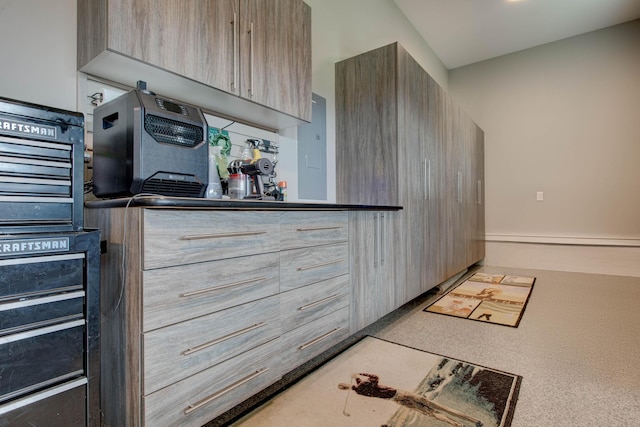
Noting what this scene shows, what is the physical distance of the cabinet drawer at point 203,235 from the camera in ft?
3.16

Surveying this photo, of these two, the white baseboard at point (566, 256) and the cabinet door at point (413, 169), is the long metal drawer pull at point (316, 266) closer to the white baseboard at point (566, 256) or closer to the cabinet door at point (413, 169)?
the cabinet door at point (413, 169)

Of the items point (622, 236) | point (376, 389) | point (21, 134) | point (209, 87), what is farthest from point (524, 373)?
point (622, 236)

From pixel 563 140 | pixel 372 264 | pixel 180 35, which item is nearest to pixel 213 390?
pixel 372 264

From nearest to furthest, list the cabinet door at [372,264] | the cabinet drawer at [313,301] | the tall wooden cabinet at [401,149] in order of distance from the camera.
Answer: the cabinet drawer at [313,301], the cabinet door at [372,264], the tall wooden cabinet at [401,149]

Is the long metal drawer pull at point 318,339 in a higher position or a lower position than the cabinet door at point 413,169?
lower

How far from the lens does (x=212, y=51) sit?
4.76ft

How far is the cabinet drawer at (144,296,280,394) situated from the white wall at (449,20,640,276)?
4753 mm

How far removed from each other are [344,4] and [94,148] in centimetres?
252

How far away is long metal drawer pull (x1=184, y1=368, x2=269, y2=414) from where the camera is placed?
3.44ft

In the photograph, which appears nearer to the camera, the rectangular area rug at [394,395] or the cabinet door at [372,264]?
the rectangular area rug at [394,395]

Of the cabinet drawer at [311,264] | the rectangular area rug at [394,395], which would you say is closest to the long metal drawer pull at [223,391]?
the rectangular area rug at [394,395]

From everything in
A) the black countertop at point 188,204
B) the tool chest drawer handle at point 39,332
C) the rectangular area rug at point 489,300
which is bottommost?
the rectangular area rug at point 489,300

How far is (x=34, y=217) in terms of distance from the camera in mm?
858

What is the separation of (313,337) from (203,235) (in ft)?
2.70
